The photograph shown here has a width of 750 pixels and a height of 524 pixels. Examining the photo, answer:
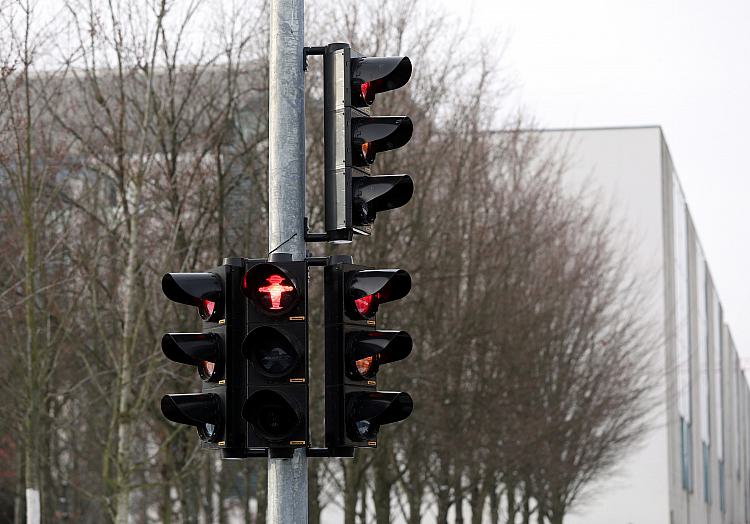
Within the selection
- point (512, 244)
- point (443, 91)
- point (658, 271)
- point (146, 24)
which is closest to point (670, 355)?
point (658, 271)

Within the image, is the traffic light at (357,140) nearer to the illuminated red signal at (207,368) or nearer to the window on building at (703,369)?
the illuminated red signal at (207,368)

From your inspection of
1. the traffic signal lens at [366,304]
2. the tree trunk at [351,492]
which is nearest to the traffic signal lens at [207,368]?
the traffic signal lens at [366,304]

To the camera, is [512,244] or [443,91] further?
[512,244]

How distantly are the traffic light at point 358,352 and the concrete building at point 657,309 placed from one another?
1361 inches

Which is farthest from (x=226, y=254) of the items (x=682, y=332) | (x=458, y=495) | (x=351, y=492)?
(x=682, y=332)

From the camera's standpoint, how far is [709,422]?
77.9 meters

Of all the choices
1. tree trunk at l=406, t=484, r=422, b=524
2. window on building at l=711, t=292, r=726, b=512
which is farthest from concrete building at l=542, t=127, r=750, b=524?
window on building at l=711, t=292, r=726, b=512

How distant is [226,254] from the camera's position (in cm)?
2252

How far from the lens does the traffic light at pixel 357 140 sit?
7098 millimetres

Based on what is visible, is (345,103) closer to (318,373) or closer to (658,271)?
(318,373)

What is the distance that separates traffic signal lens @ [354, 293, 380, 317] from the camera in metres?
7.10

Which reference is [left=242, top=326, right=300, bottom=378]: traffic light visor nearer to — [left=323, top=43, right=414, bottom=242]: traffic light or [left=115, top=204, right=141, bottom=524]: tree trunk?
[left=323, top=43, right=414, bottom=242]: traffic light

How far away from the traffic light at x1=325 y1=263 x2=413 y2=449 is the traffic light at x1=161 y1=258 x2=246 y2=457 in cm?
46

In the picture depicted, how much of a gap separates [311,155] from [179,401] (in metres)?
16.4
